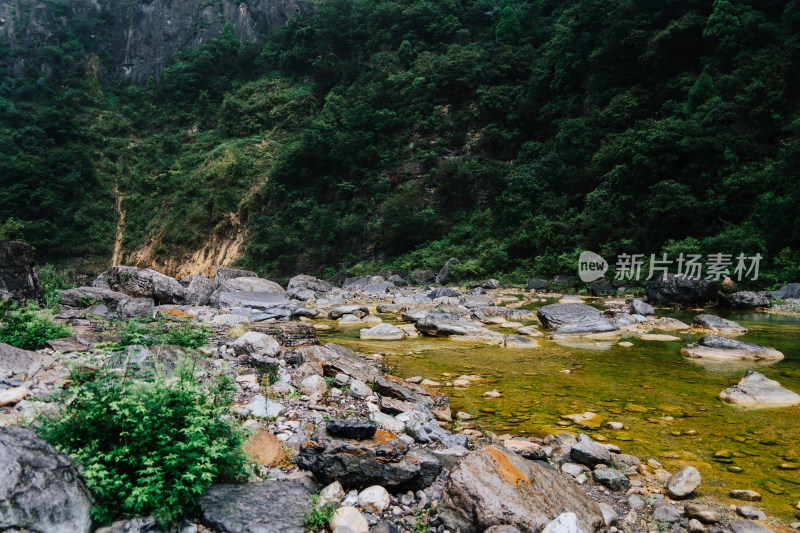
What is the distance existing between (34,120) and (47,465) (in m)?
49.1

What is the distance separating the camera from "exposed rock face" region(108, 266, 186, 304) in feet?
43.1

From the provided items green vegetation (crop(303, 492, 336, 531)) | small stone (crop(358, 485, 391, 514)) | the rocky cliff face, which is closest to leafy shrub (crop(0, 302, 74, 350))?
green vegetation (crop(303, 492, 336, 531))

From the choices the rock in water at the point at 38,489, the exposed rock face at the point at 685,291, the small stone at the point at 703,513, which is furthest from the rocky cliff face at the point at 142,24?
the small stone at the point at 703,513

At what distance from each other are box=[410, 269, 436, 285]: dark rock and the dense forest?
3.90 feet

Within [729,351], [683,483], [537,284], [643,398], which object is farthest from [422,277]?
[683,483]

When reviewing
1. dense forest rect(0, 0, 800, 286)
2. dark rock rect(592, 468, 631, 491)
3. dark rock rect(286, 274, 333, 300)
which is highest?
dense forest rect(0, 0, 800, 286)

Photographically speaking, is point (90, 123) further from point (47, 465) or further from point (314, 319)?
point (47, 465)

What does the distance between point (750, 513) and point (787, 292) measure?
14.9 metres

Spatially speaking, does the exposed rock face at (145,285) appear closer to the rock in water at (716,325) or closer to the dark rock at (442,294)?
the dark rock at (442,294)

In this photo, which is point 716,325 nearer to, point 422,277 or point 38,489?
point 38,489

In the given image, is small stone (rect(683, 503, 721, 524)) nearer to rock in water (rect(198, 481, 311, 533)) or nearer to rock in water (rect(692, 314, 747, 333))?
rock in water (rect(198, 481, 311, 533))

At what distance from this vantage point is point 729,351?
23.7ft

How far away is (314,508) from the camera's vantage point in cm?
240

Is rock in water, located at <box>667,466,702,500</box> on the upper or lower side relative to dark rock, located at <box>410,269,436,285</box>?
upper
